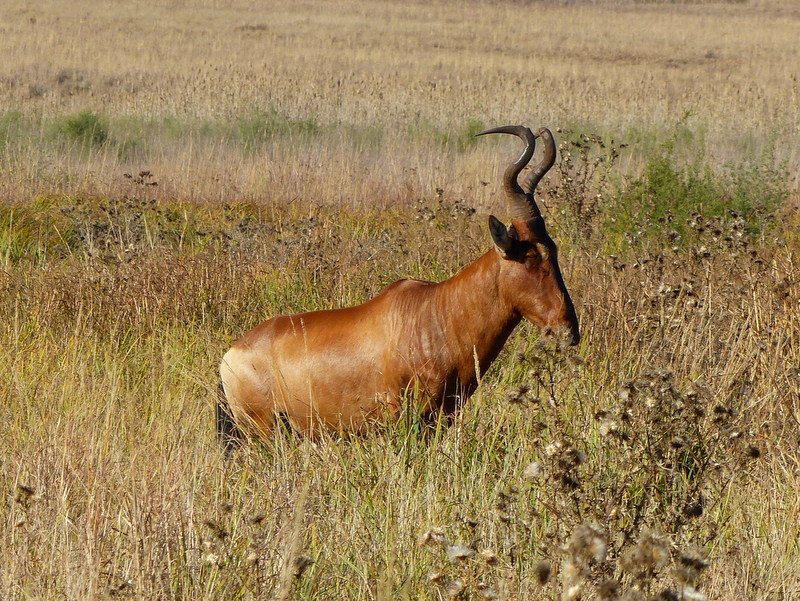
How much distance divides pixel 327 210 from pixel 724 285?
21.7 feet

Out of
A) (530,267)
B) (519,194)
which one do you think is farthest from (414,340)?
(519,194)

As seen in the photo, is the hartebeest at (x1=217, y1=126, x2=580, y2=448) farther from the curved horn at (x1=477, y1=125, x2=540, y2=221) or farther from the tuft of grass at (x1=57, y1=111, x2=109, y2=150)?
the tuft of grass at (x1=57, y1=111, x2=109, y2=150)

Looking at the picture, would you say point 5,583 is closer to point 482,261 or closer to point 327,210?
point 482,261

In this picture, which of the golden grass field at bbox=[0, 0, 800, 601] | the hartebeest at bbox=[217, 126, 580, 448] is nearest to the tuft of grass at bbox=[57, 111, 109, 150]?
the golden grass field at bbox=[0, 0, 800, 601]

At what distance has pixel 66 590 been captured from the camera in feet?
10.2

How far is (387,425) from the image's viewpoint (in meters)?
4.85

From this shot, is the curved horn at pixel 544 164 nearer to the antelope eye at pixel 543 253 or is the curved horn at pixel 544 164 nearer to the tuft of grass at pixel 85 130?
the antelope eye at pixel 543 253

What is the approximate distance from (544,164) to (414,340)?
1169 mm

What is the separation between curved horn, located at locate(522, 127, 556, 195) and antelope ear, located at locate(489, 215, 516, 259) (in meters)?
0.52

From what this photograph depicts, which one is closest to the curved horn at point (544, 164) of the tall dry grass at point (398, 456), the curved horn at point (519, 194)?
A: the curved horn at point (519, 194)

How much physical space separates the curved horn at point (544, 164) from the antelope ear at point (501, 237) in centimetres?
52

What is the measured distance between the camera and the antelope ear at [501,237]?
184 inches

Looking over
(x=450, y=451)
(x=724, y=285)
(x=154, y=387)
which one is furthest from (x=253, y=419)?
(x=724, y=285)

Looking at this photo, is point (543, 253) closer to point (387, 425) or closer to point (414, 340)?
point (414, 340)
